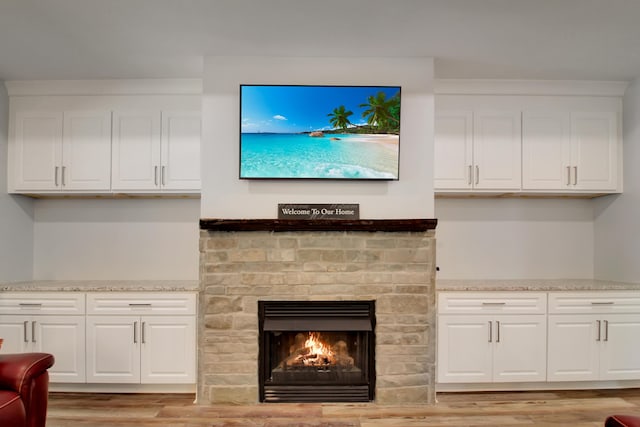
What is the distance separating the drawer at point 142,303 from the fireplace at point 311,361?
2.12ft

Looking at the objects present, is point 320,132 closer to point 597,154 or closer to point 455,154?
point 455,154

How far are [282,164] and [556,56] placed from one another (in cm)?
216

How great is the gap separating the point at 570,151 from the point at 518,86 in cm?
73

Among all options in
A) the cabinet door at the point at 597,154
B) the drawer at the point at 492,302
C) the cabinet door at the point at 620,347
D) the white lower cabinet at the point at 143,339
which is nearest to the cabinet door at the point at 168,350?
the white lower cabinet at the point at 143,339

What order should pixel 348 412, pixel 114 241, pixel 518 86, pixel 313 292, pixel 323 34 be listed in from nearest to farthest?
pixel 323 34 < pixel 348 412 < pixel 313 292 < pixel 518 86 < pixel 114 241

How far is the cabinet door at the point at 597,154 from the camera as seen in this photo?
3.85 metres

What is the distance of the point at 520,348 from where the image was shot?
3.52 m

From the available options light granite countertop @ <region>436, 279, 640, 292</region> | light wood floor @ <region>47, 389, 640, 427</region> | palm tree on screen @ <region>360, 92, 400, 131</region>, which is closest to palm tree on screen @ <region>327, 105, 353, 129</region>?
palm tree on screen @ <region>360, 92, 400, 131</region>

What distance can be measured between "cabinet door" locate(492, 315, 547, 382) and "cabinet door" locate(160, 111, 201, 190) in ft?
9.07

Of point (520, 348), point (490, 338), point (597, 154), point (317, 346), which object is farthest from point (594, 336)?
point (317, 346)

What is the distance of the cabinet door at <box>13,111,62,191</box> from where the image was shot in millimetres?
3803

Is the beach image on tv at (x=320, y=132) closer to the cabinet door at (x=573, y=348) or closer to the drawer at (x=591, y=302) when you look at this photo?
the drawer at (x=591, y=302)

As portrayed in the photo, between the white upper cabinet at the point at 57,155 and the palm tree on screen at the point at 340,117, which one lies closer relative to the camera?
Answer: the palm tree on screen at the point at 340,117

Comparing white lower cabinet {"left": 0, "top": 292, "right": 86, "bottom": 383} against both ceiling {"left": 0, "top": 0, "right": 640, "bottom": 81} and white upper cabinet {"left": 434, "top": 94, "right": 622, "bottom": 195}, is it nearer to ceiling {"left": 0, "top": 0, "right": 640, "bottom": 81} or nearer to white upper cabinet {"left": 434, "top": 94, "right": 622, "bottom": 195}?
ceiling {"left": 0, "top": 0, "right": 640, "bottom": 81}
